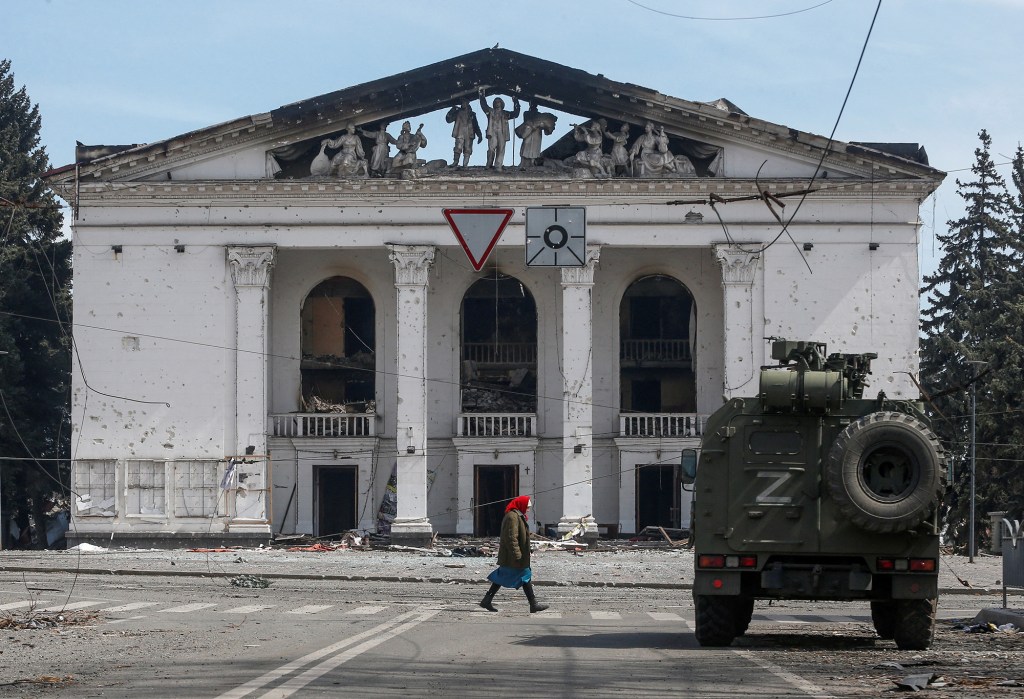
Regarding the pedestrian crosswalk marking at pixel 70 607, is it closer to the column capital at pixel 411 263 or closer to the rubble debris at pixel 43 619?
the rubble debris at pixel 43 619

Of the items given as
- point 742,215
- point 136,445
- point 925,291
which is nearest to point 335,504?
point 136,445

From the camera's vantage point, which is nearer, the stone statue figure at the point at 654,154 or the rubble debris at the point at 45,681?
the rubble debris at the point at 45,681

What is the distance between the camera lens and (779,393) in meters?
16.8

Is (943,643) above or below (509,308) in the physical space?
below

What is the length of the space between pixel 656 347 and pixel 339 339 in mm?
9314

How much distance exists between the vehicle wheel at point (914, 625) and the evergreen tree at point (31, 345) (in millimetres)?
44242

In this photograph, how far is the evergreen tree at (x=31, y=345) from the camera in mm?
57438

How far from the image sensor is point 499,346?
49.5 m

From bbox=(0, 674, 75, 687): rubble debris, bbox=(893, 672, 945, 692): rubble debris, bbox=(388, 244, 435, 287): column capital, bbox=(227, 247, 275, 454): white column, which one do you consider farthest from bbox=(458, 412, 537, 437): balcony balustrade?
bbox=(0, 674, 75, 687): rubble debris

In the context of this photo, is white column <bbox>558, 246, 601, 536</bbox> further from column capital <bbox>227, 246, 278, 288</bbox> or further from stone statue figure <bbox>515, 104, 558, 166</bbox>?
column capital <bbox>227, 246, 278, 288</bbox>

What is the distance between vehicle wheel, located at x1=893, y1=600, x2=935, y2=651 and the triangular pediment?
2956 cm

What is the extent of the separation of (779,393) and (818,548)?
1.57 meters

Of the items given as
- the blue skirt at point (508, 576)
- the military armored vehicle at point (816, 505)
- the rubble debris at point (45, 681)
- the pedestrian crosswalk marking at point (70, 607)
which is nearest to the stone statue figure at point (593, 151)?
the blue skirt at point (508, 576)

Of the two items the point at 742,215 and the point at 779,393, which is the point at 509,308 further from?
the point at 779,393
